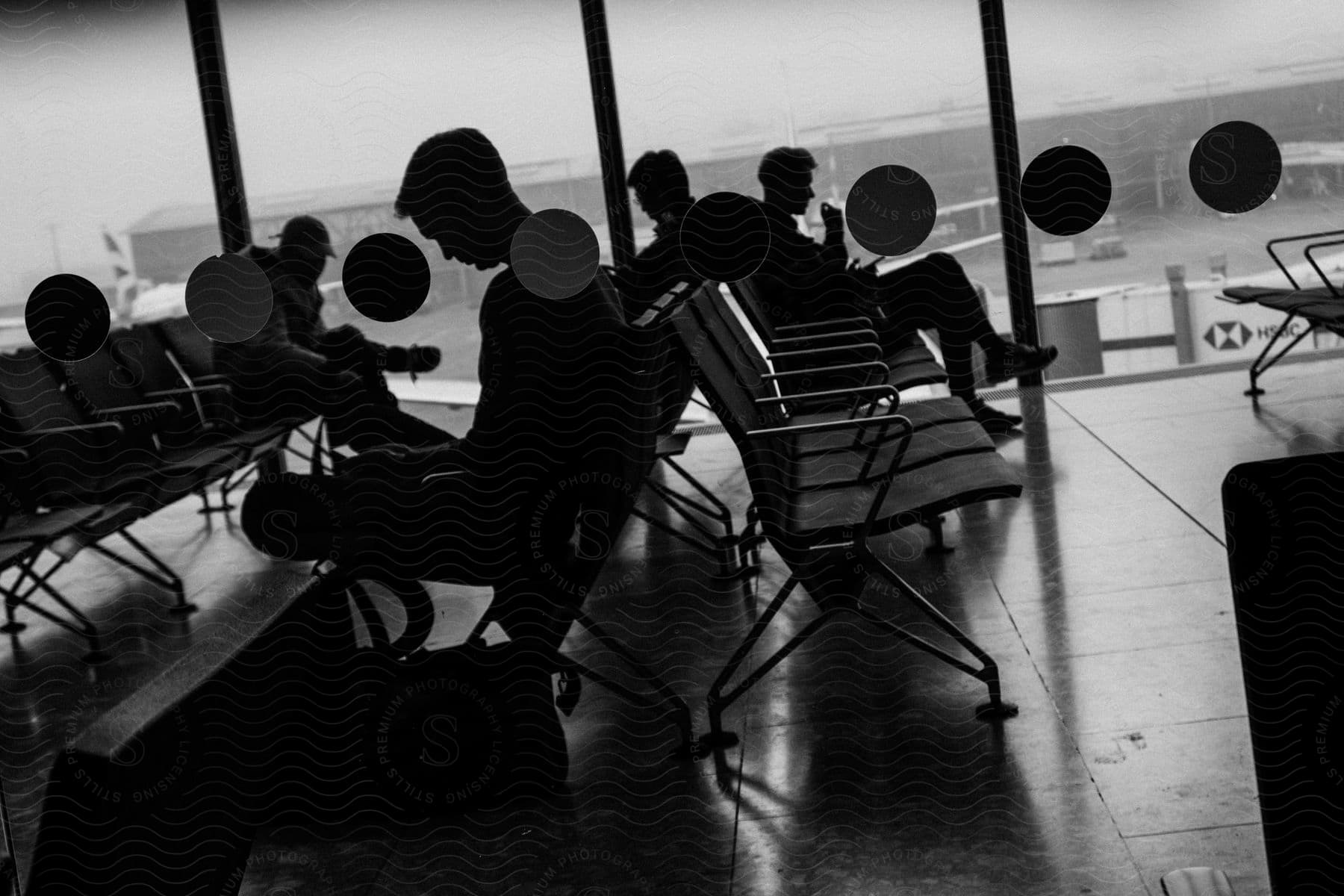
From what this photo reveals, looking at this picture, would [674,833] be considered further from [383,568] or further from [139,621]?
[139,621]

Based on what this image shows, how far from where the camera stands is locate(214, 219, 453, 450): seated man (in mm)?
2748

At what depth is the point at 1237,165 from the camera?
3.74ft

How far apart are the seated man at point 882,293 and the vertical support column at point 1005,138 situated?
192 cm

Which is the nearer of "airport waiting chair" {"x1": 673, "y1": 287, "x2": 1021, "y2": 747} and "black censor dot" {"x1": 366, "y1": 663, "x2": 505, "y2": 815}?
"black censor dot" {"x1": 366, "y1": 663, "x2": 505, "y2": 815}

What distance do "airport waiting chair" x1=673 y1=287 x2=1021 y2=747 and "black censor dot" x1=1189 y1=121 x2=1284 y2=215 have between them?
107cm

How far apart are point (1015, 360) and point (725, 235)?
3.00 meters

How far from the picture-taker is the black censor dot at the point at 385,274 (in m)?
1.15

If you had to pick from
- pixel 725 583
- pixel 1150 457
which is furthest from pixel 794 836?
pixel 1150 457

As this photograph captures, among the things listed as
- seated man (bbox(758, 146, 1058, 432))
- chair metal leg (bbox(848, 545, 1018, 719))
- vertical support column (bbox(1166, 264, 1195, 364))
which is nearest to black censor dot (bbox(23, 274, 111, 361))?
chair metal leg (bbox(848, 545, 1018, 719))

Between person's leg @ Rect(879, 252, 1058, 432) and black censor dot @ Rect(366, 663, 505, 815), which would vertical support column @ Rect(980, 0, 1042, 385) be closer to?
black censor dot @ Rect(366, 663, 505, 815)

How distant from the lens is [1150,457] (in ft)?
11.9

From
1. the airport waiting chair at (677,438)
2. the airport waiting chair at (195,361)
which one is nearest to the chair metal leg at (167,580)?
the airport waiting chair at (195,361)

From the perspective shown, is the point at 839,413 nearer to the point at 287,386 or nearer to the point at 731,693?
the point at 731,693

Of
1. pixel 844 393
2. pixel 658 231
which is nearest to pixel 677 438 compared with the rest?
pixel 658 231
